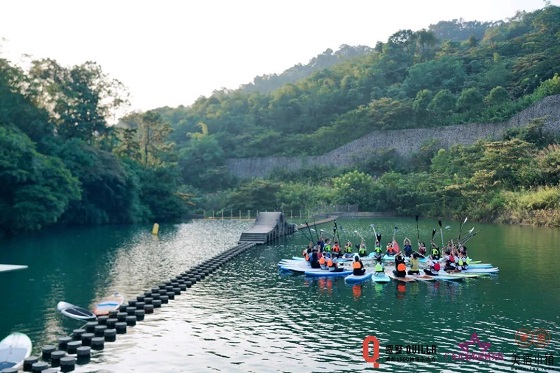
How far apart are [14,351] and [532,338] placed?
12.4 metres

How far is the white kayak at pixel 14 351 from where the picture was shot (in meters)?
12.6

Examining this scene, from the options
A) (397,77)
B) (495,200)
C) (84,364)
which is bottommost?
(84,364)

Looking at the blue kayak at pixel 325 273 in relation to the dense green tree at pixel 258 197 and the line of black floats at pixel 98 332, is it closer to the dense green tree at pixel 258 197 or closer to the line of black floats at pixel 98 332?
the line of black floats at pixel 98 332

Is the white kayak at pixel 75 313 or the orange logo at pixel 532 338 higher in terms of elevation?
the white kayak at pixel 75 313

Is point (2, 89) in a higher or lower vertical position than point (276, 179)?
higher

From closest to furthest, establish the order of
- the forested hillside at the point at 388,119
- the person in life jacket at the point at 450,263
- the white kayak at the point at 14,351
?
the white kayak at the point at 14,351 → the person in life jacket at the point at 450,263 → the forested hillside at the point at 388,119

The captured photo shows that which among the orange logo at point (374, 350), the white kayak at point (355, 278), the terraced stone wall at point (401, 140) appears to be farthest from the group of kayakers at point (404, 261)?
the terraced stone wall at point (401, 140)

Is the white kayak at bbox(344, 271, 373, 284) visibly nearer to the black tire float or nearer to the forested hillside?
the black tire float

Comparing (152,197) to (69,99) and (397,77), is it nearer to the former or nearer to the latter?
(69,99)

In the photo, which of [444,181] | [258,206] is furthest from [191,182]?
[444,181]

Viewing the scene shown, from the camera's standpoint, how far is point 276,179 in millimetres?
72875

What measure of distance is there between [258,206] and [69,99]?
22.3m

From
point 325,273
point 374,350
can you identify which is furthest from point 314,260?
point 374,350

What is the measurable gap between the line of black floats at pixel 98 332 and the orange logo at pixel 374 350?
6371 mm
